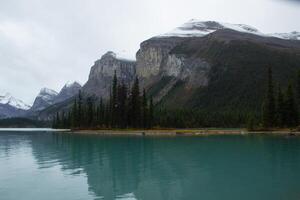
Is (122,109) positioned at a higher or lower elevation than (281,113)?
higher

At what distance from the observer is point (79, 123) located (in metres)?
156

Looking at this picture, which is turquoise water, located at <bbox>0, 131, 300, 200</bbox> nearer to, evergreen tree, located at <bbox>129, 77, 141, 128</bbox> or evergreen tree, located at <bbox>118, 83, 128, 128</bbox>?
evergreen tree, located at <bbox>129, 77, 141, 128</bbox>

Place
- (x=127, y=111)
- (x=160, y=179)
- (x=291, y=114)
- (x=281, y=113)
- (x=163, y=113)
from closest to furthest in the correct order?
(x=160, y=179), (x=291, y=114), (x=281, y=113), (x=127, y=111), (x=163, y=113)

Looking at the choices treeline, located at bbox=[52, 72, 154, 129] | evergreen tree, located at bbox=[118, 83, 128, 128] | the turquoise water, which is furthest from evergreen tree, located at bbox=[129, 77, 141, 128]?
the turquoise water

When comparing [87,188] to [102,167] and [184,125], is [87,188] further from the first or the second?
[184,125]

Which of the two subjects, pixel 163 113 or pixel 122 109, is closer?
pixel 122 109

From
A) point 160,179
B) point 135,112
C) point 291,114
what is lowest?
point 160,179

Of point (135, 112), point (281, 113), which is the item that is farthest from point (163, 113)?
point (281, 113)

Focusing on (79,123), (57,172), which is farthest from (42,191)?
(79,123)

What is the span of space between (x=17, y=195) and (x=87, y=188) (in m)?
4.47

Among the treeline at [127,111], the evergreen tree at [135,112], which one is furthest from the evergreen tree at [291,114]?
the evergreen tree at [135,112]

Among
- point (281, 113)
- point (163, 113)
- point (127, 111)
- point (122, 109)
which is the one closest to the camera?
point (281, 113)

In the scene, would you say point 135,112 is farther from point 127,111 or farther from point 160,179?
point 160,179

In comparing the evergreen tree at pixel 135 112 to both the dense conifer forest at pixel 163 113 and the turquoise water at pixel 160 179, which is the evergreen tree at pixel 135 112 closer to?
the dense conifer forest at pixel 163 113
